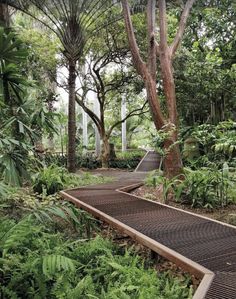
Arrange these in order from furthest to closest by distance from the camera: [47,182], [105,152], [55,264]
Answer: [105,152] < [47,182] < [55,264]

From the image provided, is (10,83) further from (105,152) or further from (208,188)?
(105,152)

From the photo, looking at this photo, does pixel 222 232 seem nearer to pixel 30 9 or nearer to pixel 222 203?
pixel 222 203

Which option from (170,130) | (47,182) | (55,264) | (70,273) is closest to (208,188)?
(170,130)

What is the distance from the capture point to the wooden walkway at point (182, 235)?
7.22ft

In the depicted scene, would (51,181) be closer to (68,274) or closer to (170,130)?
(170,130)

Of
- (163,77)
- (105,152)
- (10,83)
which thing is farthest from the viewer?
(105,152)

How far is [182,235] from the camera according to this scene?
10.2ft

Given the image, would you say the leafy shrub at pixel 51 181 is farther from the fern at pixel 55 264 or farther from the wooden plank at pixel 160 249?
the fern at pixel 55 264

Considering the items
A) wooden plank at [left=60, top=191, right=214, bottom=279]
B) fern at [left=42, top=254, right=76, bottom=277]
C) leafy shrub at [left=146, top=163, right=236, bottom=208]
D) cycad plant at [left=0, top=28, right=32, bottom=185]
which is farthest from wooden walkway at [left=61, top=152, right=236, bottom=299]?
cycad plant at [left=0, top=28, right=32, bottom=185]

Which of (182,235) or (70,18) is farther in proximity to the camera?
(70,18)

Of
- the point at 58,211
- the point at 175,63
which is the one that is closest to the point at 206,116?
the point at 175,63

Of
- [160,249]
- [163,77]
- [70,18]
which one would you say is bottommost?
[160,249]

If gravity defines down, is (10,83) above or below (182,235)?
above

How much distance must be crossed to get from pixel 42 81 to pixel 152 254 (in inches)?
341
